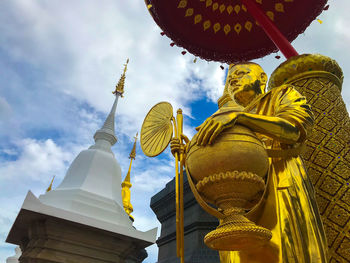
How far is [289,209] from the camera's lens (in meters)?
1.48

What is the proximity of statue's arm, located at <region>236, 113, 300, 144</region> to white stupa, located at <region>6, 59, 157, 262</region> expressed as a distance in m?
4.69

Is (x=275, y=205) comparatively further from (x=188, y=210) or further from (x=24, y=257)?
(x=24, y=257)

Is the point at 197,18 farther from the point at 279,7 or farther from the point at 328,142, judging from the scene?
the point at 328,142

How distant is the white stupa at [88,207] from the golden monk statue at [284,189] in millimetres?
4240

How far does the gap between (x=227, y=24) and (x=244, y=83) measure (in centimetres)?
166

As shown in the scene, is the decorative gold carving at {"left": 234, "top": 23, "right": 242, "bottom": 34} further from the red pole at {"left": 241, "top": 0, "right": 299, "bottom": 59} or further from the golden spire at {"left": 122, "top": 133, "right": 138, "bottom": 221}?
the golden spire at {"left": 122, "top": 133, "right": 138, "bottom": 221}

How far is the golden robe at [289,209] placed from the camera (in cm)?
140

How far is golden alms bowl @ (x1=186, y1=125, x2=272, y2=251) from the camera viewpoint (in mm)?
1235

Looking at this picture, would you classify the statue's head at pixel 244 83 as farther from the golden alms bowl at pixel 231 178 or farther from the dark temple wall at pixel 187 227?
the dark temple wall at pixel 187 227

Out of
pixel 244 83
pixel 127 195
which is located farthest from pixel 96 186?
pixel 127 195

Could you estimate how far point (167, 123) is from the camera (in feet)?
7.54

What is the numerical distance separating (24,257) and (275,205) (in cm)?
513

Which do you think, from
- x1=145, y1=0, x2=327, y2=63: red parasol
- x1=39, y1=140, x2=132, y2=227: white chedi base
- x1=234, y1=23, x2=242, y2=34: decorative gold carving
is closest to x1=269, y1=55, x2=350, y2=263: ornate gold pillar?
x1=145, y1=0, x2=327, y2=63: red parasol

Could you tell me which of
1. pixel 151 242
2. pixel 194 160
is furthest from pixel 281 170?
pixel 151 242
